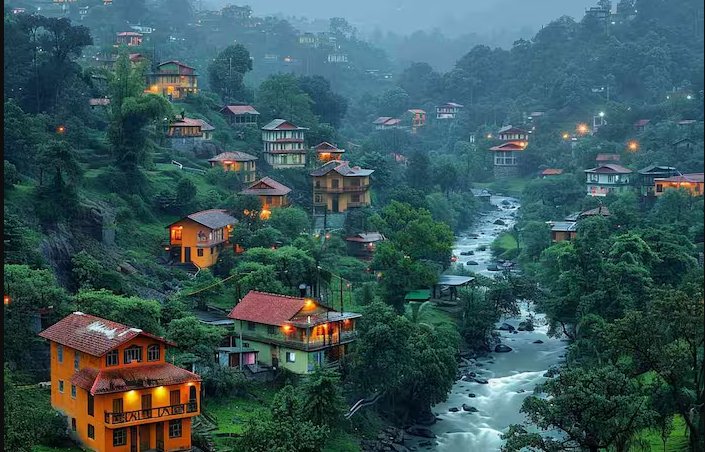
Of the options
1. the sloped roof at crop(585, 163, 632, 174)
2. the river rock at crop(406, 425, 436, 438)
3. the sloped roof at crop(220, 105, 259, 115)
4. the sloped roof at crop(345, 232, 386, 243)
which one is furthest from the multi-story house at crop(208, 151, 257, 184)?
the river rock at crop(406, 425, 436, 438)

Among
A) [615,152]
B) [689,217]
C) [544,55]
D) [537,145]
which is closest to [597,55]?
[544,55]

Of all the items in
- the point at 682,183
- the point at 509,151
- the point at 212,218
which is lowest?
the point at 509,151

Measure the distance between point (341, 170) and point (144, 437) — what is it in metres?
21.8

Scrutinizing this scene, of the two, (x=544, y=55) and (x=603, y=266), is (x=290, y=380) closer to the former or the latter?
(x=603, y=266)

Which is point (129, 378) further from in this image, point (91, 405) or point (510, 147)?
point (510, 147)

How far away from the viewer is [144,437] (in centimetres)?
1720

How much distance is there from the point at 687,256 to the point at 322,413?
14.1 m

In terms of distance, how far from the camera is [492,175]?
56.6 m

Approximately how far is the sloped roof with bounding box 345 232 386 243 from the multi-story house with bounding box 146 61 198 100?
13.1m

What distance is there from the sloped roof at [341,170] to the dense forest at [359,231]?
1129 millimetres

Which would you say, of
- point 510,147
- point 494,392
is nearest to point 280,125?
point 510,147

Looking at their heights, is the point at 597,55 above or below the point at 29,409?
above

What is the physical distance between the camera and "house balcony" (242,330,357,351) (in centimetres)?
2216

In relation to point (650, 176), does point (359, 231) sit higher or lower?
lower
